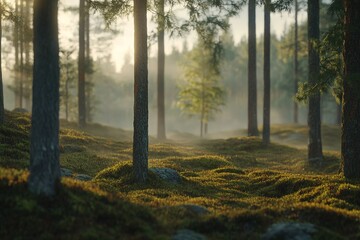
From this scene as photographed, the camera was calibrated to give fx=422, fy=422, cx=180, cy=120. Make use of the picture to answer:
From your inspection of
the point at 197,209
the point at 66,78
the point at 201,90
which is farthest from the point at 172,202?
the point at 66,78

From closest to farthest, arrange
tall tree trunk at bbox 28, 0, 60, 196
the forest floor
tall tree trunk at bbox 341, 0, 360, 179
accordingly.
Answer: the forest floor < tall tree trunk at bbox 28, 0, 60, 196 < tall tree trunk at bbox 341, 0, 360, 179

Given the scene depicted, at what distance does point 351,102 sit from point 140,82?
21.8 feet

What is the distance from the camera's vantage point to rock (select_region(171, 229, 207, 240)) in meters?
7.41

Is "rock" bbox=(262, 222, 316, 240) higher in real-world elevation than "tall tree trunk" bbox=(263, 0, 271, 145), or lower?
lower

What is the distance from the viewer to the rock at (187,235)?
24.3 ft

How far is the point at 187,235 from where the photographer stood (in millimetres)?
7590

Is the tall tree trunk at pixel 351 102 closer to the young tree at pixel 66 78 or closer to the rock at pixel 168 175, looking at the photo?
the rock at pixel 168 175

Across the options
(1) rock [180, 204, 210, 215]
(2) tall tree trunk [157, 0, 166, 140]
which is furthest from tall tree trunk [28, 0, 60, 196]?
(2) tall tree trunk [157, 0, 166, 140]

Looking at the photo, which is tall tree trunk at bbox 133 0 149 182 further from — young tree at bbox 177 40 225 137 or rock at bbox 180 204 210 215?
Answer: young tree at bbox 177 40 225 137

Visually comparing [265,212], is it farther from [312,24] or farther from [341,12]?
[312,24]

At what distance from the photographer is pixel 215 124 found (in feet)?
348

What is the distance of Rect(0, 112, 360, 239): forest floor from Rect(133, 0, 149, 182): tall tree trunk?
1.09 m

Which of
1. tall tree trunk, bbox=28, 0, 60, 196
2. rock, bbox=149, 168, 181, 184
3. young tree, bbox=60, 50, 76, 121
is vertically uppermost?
young tree, bbox=60, 50, 76, 121

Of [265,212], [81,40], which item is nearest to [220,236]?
[265,212]
